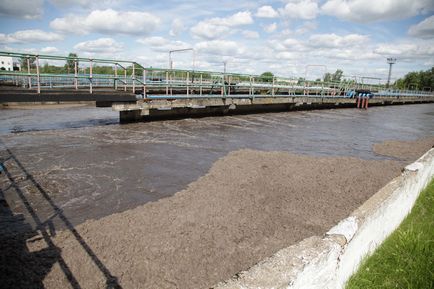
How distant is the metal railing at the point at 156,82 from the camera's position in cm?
1354

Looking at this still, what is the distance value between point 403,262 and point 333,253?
1.96 metres

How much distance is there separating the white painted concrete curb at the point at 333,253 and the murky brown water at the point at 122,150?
4399mm

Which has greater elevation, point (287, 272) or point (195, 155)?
point (287, 272)

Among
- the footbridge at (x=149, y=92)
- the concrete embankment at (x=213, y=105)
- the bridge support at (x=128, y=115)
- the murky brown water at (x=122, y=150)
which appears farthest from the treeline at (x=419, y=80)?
the bridge support at (x=128, y=115)

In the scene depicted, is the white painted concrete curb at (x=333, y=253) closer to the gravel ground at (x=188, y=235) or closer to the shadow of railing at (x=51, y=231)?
the gravel ground at (x=188, y=235)

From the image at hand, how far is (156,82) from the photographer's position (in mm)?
16438

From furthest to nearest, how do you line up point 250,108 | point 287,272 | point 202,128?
point 250,108
point 202,128
point 287,272

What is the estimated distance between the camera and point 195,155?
10.6 metres

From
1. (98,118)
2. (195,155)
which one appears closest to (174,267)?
(195,155)

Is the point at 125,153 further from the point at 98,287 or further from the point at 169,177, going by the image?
the point at 98,287

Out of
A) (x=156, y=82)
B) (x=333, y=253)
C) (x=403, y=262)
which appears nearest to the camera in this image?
(x=333, y=253)

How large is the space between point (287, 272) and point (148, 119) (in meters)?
16.4

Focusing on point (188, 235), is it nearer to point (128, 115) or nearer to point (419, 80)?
point (128, 115)

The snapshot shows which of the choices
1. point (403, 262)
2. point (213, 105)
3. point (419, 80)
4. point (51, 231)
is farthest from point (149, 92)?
point (419, 80)
